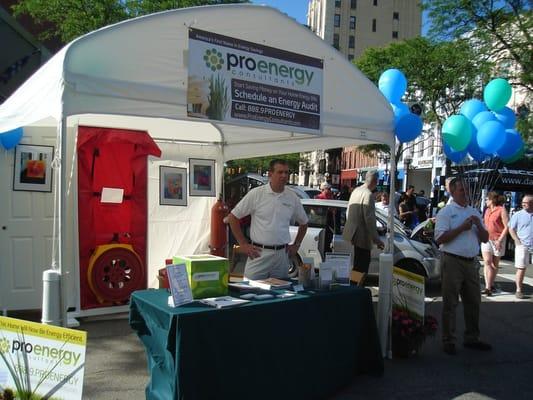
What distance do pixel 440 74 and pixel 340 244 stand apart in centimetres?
1561

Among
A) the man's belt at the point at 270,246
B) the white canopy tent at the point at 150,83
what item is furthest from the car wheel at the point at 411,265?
the man's belt at the point at 270,246

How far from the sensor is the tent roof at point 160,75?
3.44 metres

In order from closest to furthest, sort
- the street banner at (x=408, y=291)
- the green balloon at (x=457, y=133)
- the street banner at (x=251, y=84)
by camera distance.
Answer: the street banner at (x=251, y=84), the street banner at (x=408, y=291), the green balloon at (x=457, y=133)

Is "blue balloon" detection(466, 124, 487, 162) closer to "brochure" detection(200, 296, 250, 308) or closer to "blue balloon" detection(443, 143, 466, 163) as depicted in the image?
"blue balloon" detection(443, 143, 466, 163)

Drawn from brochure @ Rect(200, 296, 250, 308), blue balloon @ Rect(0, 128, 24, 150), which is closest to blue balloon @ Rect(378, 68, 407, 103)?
brochure @ Rect(200, 296, 250, 308)

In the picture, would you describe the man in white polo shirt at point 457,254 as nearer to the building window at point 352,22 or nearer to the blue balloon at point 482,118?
the blue balloon at point 482,118

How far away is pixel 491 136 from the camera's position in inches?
272

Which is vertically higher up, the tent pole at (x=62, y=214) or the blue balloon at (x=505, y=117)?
the blue balloon at (x=505, y=117)

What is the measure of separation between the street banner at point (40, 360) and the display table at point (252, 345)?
0.57 m

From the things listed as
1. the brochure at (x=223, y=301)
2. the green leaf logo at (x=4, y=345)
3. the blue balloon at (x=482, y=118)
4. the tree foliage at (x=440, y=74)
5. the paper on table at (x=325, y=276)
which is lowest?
the green leaf logo at (x=4, y=345)

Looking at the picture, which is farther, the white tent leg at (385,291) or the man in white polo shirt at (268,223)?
the white tent leg at (385,291)

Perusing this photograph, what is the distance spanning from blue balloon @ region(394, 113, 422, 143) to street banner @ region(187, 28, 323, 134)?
1251 mm

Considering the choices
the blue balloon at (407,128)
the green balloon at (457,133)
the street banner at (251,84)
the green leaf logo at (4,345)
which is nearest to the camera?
the green leaf logo at (4,345)

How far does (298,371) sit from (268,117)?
84.9 inches
